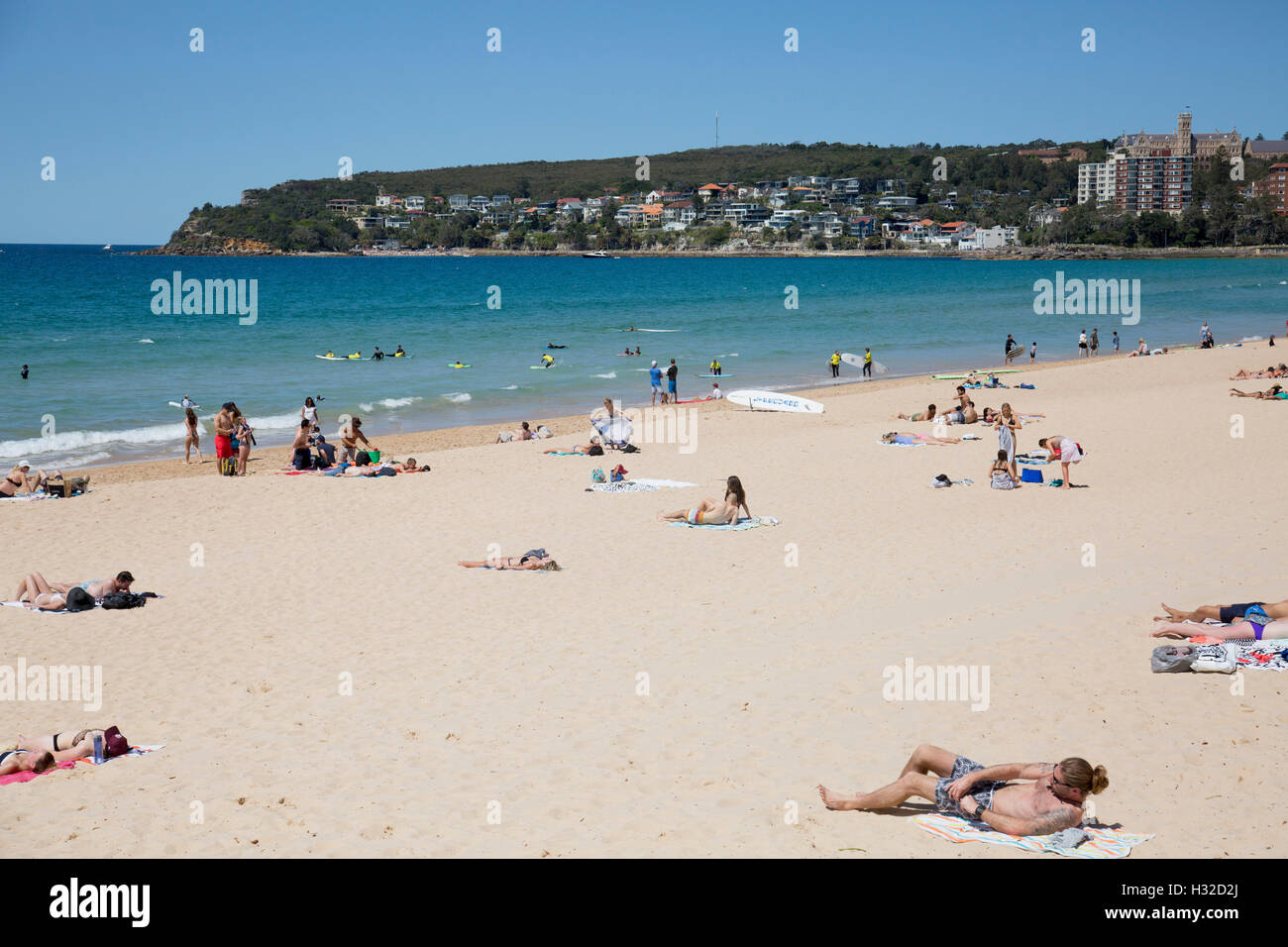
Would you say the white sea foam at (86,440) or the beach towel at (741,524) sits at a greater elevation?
the white sea foam at (86,440)

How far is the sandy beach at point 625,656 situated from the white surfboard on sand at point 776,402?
8004 mm

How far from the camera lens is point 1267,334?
4828cm

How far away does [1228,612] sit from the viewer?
9266mm

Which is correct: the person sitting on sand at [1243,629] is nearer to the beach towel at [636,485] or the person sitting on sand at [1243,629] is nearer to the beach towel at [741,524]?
the beach towel at [741,524]

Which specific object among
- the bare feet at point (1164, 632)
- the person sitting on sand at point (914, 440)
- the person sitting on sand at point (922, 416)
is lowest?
the bare feet at point (1164, 632)

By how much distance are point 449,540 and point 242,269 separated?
131057 millimetres

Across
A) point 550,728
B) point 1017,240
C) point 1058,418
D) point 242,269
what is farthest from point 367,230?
point 550,728

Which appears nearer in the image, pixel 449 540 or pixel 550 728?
pixel 550 728

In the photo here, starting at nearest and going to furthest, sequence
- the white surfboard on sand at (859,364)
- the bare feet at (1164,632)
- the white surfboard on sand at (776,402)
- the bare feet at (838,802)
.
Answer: the bare feet at (838,802) < the bare feet at (1164,632) < the white surfboard on sand at (776,402) < the white surfboard on sand at (859,364)

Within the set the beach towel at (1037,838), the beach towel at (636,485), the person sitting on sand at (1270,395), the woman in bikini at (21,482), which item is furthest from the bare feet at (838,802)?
the person sitting on sand at (1270,395)

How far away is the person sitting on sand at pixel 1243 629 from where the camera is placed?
28.9 feet

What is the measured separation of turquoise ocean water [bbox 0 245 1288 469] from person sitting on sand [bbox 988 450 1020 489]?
15.3 metres

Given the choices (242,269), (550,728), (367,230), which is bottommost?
(550,728)
